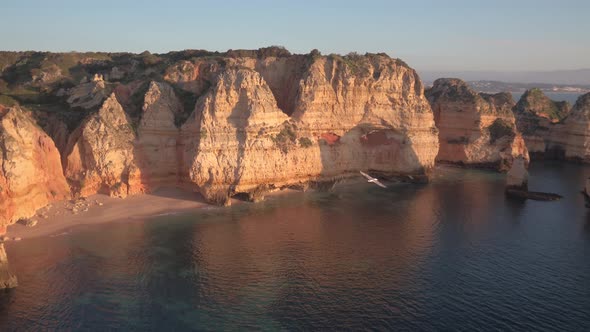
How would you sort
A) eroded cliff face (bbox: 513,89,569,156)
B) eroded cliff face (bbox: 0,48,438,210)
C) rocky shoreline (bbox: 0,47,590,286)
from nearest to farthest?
rocky shoreline (bbox: 0,47,590,286)
eroded cliff face (bbox: 0,48,438,210)
eroded cliff face (bbox: 513,89,569,156)

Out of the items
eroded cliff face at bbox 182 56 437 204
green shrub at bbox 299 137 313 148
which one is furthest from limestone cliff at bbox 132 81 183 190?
green shrub at bbox 299 137 313 148

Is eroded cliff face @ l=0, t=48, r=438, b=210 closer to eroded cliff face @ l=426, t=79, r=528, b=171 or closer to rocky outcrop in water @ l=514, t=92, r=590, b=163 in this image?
eroded cliff face @ l=426, t=79, r=528, b=171

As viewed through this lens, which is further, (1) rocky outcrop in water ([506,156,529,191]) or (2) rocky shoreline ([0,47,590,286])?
(1) rocky outcrop in water ([506,156,529,191])

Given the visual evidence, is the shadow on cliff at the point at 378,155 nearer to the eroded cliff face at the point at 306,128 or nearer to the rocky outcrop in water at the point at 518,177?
the eroded cliff face at the point at 306,128

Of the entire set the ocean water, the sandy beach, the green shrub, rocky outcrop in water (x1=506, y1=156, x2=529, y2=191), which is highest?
the green shrub

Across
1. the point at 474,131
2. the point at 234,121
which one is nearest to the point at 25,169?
the point at 234,121

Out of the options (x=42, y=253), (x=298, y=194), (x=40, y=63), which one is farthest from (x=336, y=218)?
(x=40, y=63)

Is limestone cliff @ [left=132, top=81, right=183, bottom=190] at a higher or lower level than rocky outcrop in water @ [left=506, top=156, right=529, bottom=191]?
higher
